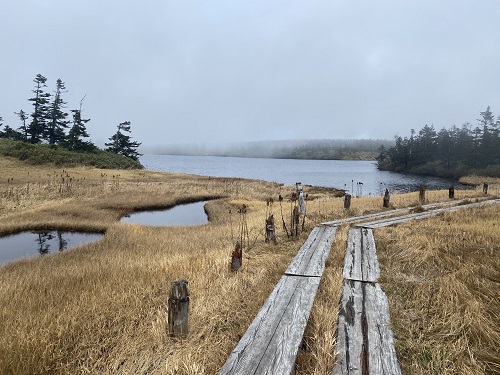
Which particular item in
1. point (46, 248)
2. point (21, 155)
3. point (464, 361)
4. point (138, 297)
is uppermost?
point (21, 155)

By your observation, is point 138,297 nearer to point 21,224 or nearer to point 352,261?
point 352,261

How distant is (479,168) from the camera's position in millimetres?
71562

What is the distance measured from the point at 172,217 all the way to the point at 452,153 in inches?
3448

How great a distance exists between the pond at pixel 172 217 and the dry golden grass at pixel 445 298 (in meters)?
13.9

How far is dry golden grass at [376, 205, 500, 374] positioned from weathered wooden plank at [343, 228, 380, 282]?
0.24 meters

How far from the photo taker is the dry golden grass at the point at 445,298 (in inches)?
135

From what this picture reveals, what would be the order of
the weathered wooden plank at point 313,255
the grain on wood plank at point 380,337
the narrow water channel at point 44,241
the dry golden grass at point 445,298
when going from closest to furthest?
the grain on wood plank at point 380,337, the dry golden grass at point 445,298, the weathered wooden plank at point 313,255, the narrow water channel at point 44,241

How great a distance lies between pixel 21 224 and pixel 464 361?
60.7 feet

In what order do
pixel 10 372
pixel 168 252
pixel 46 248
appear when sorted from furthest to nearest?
pixel 46 248 < pixel 168 252 < pixel 10 372

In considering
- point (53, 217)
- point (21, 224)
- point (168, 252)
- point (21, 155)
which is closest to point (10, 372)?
point (168, 252)

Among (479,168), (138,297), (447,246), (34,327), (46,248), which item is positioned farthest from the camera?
(479,168)

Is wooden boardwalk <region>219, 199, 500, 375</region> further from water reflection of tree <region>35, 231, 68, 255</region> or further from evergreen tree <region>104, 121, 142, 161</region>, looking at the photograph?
evergreen tree <region>104, 121, 142, 161</region>

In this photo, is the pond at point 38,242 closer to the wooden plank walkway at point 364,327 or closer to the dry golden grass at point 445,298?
the wooden plank walkway at point 364,327

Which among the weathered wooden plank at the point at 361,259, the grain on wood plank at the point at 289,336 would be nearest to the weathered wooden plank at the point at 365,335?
the grain on wood plank at the point at 289,336
